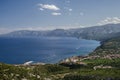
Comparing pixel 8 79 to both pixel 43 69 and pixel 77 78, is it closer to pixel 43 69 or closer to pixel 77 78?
pixel 77 78

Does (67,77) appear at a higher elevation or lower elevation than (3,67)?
lower

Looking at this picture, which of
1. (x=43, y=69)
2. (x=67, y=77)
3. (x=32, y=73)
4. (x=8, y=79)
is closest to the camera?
(x=8, y=79)

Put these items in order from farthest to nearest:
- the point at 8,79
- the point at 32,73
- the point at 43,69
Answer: the point at 43,69
the point at 32,73
the point at 8,79

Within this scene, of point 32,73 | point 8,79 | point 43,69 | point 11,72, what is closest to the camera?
point 8,79

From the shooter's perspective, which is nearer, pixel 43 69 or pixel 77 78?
pixel 77 78

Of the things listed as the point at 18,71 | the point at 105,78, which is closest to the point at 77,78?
the point at 105,78

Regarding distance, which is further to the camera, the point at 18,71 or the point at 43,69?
the point at 43,69

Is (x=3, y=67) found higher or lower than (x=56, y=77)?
higher

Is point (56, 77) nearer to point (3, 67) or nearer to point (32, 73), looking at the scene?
point (32, 73)

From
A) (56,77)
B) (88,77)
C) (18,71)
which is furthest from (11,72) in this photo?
(88,77)
